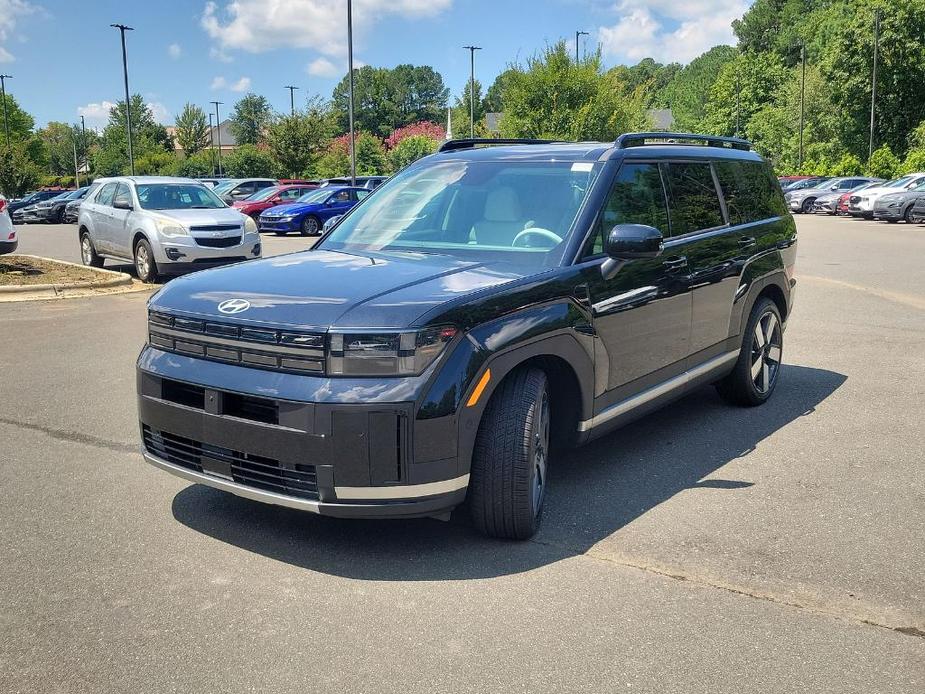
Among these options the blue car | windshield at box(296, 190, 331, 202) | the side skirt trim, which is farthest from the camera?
windshield at box(296, 190, 331, 202)

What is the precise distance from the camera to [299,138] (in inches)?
1927

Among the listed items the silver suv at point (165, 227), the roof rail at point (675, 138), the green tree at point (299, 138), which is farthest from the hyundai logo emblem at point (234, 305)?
the green tree at point (299, 138)

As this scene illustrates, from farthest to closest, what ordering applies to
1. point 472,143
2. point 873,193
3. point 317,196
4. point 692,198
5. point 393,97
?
point 393,97 → point 873,193 → point 317,196 → point 472,143 → point 692,198

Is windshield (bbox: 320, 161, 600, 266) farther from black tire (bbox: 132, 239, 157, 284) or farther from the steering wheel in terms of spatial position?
black tire (bbox: 132, 239, 157, 284)

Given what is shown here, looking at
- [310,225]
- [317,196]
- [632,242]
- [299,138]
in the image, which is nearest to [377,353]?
[632,242]

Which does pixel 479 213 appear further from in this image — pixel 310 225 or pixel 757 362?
pixel 310 225

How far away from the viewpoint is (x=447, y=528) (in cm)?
427

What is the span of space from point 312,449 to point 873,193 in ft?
110

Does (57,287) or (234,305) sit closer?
(234,305)

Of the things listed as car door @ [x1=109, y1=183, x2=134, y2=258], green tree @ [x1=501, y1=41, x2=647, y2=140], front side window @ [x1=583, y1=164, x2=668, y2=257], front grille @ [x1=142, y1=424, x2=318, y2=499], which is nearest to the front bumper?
front grille @ [x1=142, y1=424, x2=318, y2=499]

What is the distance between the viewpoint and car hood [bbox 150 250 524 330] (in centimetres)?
368

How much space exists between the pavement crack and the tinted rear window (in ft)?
13.6

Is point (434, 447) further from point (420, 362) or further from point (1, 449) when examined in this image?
point (1, 449)

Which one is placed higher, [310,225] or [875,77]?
[875,77]
